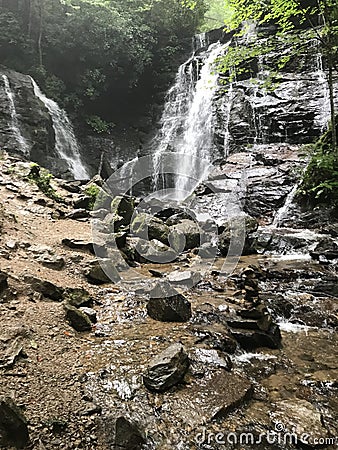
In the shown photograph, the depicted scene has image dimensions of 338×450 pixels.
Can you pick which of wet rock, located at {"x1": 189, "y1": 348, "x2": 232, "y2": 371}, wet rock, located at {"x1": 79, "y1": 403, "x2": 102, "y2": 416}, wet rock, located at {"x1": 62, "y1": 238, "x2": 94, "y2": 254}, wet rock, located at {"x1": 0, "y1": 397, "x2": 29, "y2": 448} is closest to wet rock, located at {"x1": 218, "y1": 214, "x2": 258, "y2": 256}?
wet rock, located at {"x1": 62, "y1": 238, "x2": 94, "y2": 254}

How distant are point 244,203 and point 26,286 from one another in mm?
8717

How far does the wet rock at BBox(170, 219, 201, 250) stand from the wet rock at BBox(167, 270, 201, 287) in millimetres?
1788

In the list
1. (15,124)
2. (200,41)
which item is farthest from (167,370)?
(200,41)

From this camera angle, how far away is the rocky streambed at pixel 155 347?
1.97 m

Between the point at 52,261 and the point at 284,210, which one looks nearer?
the point at 52,261

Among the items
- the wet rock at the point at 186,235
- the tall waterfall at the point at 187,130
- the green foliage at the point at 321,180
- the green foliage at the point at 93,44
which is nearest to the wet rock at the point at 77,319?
the wet rock at the point at 186,235

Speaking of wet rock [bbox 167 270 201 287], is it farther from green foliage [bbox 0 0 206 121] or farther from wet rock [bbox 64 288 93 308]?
green foliage [bbox 0 0 206 121]

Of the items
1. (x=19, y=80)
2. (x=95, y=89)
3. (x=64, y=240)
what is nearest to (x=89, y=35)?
(x=95, y=89)

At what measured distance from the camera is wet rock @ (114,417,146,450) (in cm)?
178

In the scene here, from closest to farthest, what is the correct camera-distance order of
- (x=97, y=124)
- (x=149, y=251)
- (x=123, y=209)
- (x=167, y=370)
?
(x=167, y=370) → (x=149, y=251) → (x=123, y=209) → (x=97, y=124)

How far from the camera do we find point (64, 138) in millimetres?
16359

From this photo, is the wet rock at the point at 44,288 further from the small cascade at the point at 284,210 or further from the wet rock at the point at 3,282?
the small cascade at the point at 284,210

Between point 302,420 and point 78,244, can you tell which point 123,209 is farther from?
point 302,420

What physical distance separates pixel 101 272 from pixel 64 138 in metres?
13.2
